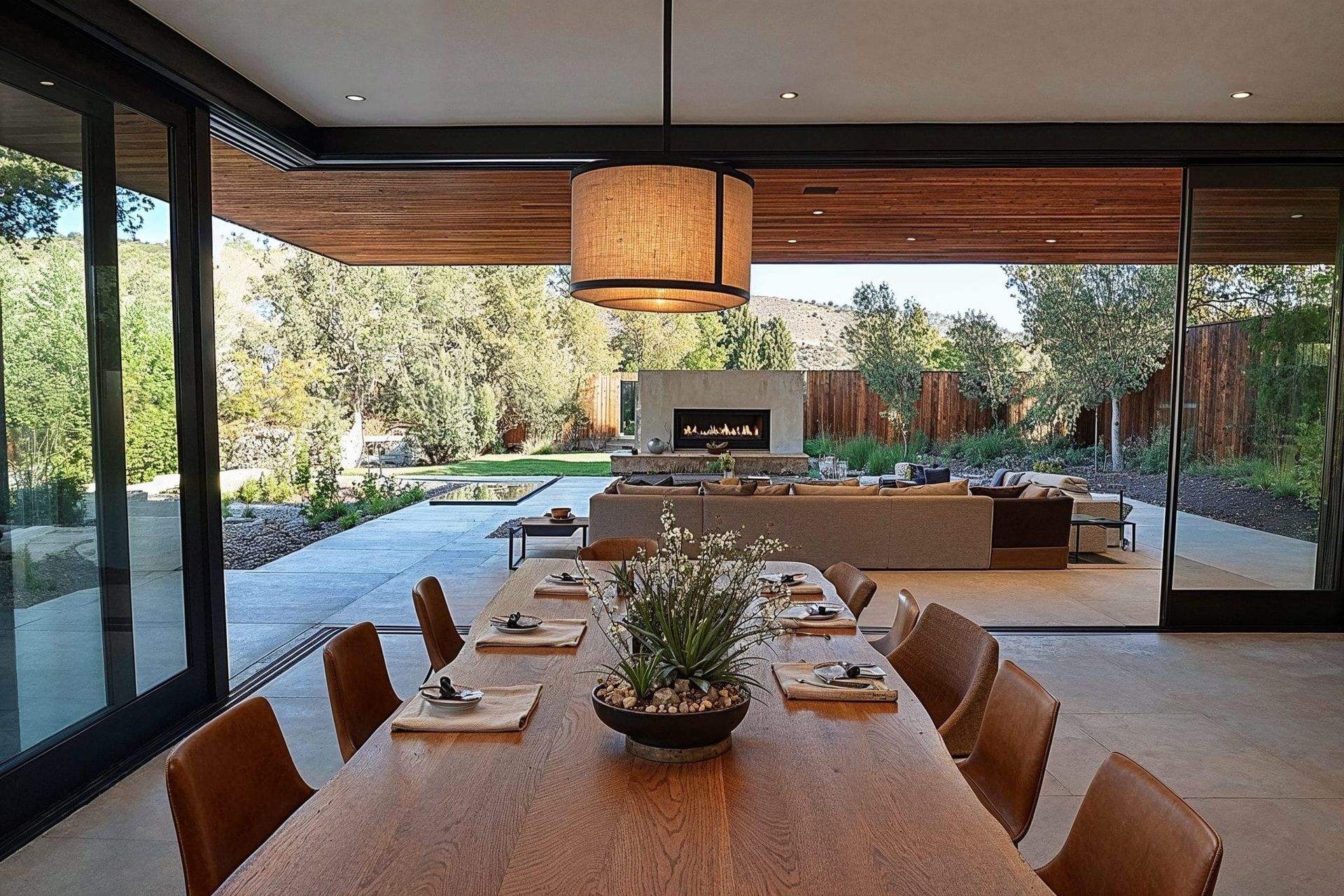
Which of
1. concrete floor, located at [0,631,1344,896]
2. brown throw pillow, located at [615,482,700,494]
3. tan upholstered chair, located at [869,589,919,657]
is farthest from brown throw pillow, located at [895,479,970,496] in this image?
tan upholstered chair, located at [869,589,919,657]

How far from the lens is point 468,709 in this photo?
2.18 m

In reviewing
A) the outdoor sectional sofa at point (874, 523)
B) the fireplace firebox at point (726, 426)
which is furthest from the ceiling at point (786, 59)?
the fireplace firebox at point (726, 426)

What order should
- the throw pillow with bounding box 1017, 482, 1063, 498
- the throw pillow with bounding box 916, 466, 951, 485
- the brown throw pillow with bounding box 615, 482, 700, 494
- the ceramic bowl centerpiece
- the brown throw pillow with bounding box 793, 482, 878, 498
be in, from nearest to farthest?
1. the ceramic bowl centerpiece
2. the brown throw pillow with bounding box 615, 482, 700, 494
3. the brown throw pillow with bounding box 793, 482, 878, 498
4. the throw pillow with bounding box 1017, 482, 1063, 498
5. the throw pillow with bounding box 916, 466, 951, 485

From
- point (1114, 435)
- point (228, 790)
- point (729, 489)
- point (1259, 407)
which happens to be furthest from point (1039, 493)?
point (1114, 435)

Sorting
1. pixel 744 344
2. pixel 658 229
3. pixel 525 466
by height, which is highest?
pixel 744 344

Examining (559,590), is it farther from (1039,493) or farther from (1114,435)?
(1114,435)

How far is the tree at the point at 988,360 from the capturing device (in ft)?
52.3

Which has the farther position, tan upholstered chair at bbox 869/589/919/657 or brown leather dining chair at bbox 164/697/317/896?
tan upholstered chair at bbox 869/589/919/657

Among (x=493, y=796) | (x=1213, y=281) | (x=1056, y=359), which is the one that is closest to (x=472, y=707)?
(x=493, y=796)

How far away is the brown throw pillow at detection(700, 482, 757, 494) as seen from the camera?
754 cm

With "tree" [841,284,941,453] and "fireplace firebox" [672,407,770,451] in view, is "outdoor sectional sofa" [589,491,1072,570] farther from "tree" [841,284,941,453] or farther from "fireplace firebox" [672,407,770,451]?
"tree" [841,284,941,453]

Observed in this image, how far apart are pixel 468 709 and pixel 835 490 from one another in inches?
228

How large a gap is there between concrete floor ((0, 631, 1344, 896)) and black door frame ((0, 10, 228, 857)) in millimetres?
186

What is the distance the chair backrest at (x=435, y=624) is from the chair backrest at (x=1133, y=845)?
2006 mm
